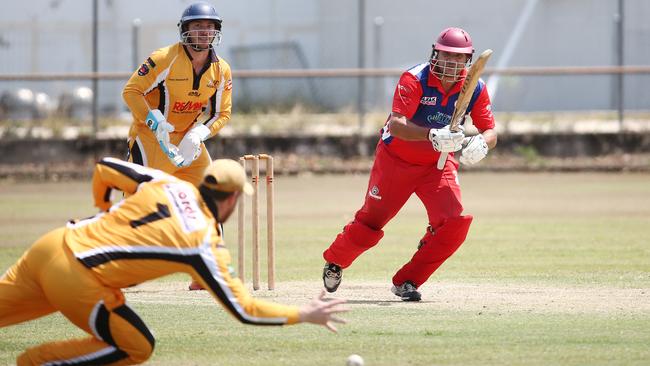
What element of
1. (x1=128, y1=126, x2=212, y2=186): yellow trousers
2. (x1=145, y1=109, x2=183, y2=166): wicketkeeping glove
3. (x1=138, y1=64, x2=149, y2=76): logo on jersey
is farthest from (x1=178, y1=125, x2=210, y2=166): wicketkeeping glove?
(x1=138, y1=64, x2=149, y2=76): logo on jersey

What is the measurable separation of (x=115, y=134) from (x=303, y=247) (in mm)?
9753

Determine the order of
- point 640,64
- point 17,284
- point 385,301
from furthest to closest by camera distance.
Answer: point 640,64 → point 385,301 → point 17,284

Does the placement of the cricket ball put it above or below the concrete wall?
below

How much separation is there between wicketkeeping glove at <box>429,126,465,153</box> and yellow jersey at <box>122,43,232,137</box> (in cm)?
231

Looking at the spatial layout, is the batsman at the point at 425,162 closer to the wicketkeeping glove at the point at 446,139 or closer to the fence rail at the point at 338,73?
the wicketkeeping glove at the point at 446,139

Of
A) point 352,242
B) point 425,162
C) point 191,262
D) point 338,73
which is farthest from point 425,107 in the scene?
point 338,73

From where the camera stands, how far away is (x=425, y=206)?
9.60m

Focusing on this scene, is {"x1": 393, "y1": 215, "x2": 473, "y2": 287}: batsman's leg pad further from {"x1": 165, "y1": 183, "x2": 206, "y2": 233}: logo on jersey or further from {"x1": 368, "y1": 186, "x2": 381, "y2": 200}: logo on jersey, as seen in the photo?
{"x1": 165, "y1": 183, "x2": 206, "y2": 233}: logo on jersey

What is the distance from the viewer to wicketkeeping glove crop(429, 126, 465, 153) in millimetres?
9016

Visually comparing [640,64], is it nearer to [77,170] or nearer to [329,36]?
[329,36]

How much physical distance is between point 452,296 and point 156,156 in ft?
9.45

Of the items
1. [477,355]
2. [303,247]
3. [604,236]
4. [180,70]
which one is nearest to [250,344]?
[477,355]

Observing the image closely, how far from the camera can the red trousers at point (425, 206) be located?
9.45 metres

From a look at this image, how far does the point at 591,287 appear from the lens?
10.0 meters
